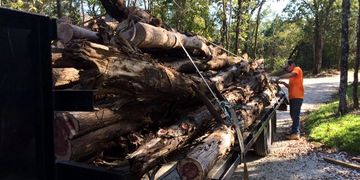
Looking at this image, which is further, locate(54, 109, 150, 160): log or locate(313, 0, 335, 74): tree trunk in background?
locate(313, 0, 335, 74): tree trunk in background

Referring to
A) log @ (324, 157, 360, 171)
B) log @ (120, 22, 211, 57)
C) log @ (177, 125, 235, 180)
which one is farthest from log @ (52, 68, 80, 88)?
log @ (324, 157, 360, 171)

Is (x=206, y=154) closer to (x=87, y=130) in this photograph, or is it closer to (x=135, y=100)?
(x=135, y=100)

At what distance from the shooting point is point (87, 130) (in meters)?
3.56

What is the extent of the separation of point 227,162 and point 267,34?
79.3 metres

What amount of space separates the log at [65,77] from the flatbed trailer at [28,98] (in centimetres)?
147

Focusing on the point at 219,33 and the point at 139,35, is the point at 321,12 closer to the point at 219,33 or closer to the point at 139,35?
the point at 219,33

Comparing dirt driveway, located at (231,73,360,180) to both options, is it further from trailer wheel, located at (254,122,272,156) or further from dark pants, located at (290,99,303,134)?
dark pants, located at (290,99,303,134)

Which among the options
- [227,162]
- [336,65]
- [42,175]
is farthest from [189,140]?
[336,65]

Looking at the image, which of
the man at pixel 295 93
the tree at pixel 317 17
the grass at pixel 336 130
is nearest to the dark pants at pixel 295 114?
the man at pixel 295 93

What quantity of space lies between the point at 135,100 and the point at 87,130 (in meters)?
1.01

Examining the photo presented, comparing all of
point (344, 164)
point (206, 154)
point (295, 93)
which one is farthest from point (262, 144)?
point (206, 154)

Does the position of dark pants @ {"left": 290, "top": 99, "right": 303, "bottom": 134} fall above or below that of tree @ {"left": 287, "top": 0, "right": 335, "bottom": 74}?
below

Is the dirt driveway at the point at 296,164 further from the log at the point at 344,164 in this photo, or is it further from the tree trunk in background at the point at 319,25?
the tree trunk in background at the point at 319,25

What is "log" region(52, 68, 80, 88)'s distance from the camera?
3.69 m
